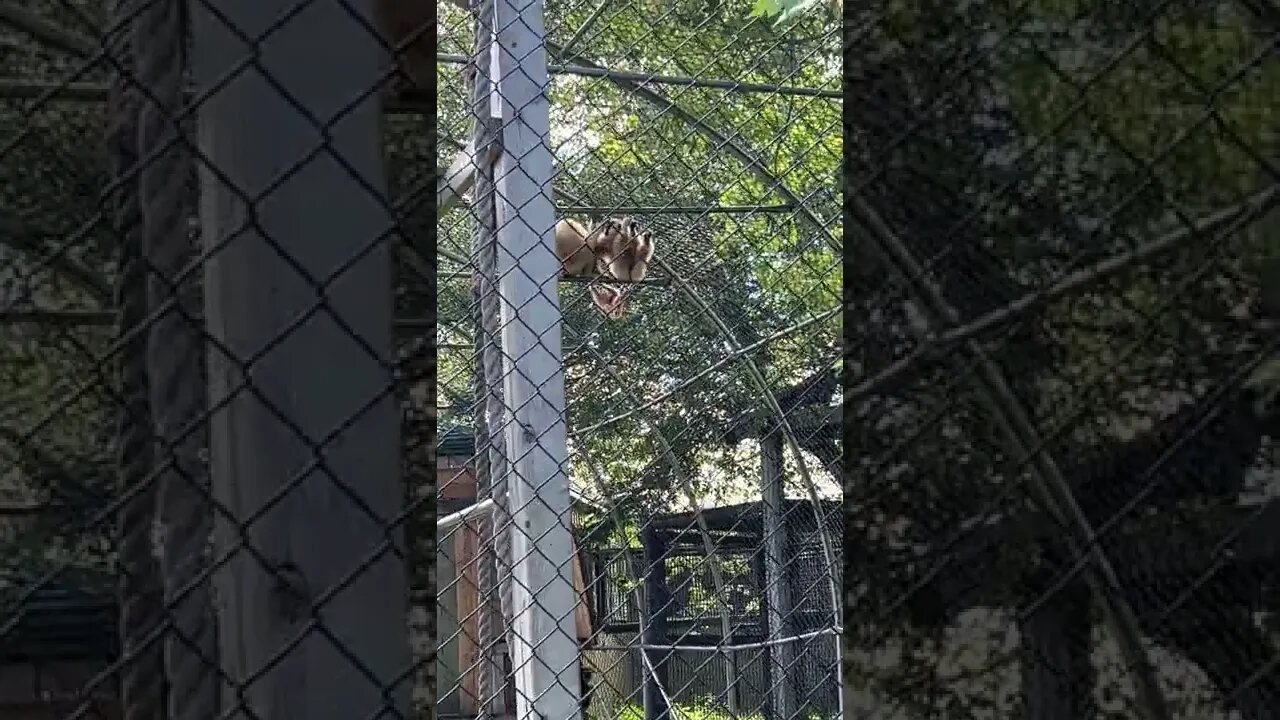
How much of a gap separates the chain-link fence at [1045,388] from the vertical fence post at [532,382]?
1788mm

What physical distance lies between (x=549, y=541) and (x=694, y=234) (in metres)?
1.87

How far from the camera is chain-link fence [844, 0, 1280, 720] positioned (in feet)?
2.79

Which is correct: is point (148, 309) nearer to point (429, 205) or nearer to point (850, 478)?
point (429, 205)

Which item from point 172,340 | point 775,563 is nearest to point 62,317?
point 172,340

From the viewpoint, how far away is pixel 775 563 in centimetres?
377

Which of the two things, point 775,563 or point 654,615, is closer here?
point 775,563

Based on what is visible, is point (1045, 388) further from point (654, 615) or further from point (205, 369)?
point (654, 615)

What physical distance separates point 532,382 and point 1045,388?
1903 mm

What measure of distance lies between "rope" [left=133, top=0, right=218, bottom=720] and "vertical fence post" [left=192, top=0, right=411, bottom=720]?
12 mm

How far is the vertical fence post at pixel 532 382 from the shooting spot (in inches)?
102

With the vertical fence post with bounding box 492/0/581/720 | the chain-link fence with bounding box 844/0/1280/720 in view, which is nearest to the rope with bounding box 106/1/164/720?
the chain-link fence with bounding box 844/0/1280/720

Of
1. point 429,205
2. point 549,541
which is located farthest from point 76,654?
point 549,541

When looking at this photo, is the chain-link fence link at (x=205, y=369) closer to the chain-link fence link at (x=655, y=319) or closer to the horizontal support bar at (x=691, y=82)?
the chain-link fence link at (x=655, y=319)

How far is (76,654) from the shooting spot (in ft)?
2.34
